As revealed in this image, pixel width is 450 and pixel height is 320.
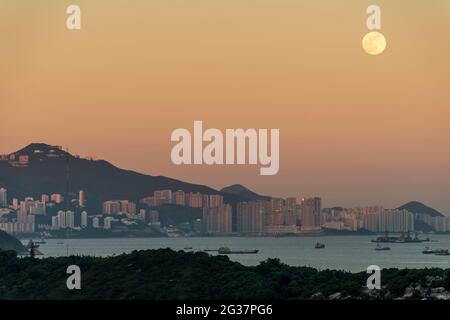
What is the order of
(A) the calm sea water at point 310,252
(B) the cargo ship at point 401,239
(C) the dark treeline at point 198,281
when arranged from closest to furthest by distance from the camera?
(C) the dark treeline at point 198,281 < (A) the calm sea water at point 310,252 < (B) the cargo ship at point 401,239

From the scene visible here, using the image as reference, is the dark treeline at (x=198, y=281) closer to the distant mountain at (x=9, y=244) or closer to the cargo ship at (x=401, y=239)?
the distant mountain at (x=9, y=244)

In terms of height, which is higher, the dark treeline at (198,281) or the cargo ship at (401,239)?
the cargo ship at (401,239)

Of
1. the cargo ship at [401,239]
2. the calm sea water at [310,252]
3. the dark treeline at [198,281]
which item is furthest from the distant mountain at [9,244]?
the dark treeline at [198,281]

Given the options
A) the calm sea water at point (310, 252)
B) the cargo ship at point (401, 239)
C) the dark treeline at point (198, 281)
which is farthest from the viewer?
the cargo ship at point (401, 239)

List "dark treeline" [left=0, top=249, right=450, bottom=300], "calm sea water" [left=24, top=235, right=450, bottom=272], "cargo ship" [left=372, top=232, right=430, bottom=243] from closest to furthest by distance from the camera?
"dark treeline" [left=0, top=249, right=450, bottom=300]
"calm sea water" [left=24, top=235, right=450, bottom=272]
"cargo ship" [left=372, top=232, right=430, bottom=243]

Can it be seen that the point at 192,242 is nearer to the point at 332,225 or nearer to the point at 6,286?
the point at 332,225

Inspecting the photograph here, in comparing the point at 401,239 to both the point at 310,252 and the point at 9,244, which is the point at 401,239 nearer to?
the point at 310,252

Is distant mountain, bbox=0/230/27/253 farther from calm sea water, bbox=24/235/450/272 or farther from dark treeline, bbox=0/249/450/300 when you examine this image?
dark treeline, bbox=0/249/450/300

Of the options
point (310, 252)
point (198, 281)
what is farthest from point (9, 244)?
point (198, 281)

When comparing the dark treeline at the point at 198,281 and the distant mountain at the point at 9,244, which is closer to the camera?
the dark treeline at the point at 198,281

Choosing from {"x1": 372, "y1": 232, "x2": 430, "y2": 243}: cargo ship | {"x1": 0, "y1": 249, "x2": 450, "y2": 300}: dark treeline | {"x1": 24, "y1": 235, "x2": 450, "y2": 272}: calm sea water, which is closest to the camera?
{"x1": 0, "y1": 249, "x2": 450, "y2": 300}: dark treeline

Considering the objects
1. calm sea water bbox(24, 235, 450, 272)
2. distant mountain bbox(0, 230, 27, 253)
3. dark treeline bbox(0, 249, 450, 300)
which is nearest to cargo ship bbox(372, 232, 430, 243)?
calm sea water bbox(24, 235, 450, 272)
